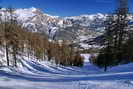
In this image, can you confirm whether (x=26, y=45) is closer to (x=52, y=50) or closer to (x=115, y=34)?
(x=52, y=50)

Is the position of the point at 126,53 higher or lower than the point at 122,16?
lower

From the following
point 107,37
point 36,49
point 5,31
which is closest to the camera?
point 107,37

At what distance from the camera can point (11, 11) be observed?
140 feet

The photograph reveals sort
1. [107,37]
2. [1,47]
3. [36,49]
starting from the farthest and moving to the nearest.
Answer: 1. [36,49]
2. [1,47]
3. [107,37]


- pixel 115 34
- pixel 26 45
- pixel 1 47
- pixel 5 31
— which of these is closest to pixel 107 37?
pixel 115 34

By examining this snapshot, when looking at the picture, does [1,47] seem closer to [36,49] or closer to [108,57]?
[36,49]

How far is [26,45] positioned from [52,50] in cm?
1266

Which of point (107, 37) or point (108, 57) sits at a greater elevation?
point (107, 37)

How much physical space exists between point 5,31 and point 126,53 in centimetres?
2717

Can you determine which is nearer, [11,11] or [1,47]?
[11,11]

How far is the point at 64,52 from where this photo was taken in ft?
291

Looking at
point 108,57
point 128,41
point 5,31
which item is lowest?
point 108,57

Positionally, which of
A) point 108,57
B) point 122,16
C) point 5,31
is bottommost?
point 108,57

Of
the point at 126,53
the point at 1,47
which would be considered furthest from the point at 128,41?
the point at 1,47
